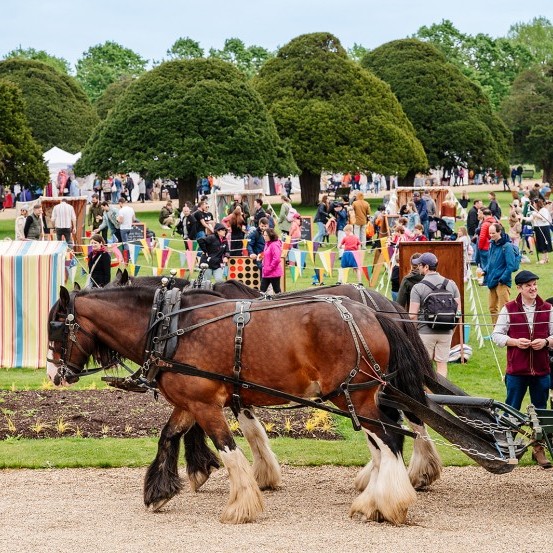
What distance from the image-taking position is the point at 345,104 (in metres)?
47.7

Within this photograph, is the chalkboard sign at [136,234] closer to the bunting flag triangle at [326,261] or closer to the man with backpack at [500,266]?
the bunting flag triangle at [326,261]

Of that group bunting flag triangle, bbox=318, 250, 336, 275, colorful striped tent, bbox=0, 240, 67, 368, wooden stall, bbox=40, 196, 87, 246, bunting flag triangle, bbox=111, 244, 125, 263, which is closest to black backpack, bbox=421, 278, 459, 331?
colorful striped tent, bbox=0, 240, 67, 368

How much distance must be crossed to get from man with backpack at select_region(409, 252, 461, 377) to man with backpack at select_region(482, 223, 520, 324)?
10.9 ft

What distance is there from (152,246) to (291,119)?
62.6 ft

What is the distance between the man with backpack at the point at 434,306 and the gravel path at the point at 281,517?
2922mm

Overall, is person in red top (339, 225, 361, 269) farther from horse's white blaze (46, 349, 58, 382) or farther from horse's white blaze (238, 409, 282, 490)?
horse's white blaze (46, 349, 58, 382)

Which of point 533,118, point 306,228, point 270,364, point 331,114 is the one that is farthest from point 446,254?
point 533,118

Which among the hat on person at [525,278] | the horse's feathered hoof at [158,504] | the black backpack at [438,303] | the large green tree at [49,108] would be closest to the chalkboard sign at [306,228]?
the black backpack at [438,303]

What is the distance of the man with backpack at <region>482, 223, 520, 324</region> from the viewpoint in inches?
691

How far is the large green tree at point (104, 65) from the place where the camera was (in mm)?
102688

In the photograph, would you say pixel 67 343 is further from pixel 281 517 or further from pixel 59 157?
pixel 59 157

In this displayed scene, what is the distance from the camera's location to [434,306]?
1380 cm

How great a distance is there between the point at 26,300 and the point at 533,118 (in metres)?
49.5

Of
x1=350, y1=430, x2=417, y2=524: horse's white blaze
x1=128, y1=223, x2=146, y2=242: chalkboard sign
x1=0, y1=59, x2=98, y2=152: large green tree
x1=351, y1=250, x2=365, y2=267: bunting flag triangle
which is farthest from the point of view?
x1=0, y1=59, x2=98, y2=152: large green tree
